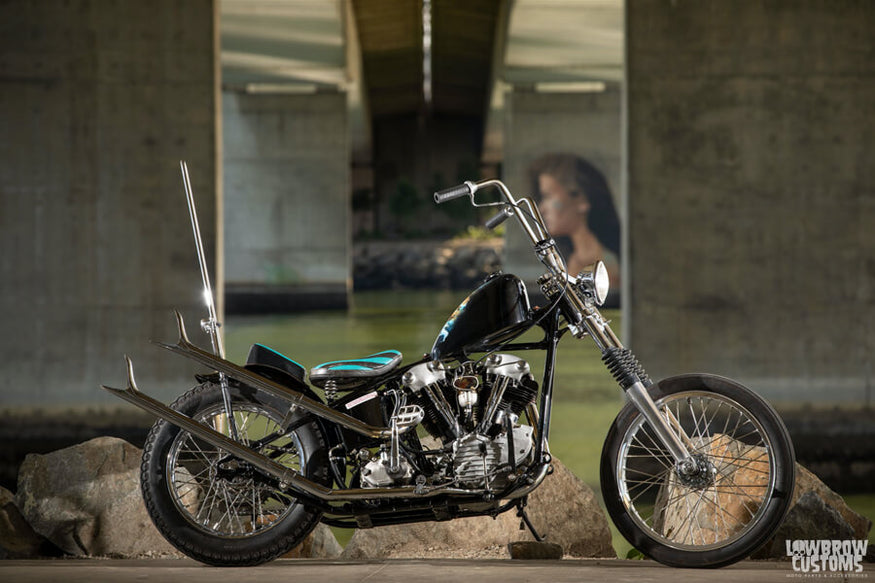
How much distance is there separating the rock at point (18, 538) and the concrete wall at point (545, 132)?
20131mm

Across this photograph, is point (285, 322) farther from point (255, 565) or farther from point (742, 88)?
point (255, 565)

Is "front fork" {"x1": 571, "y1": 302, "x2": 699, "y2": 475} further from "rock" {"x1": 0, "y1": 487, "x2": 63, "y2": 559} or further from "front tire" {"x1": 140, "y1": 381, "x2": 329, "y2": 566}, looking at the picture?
"rock" {"x1": 0, "y1": 487, "x2": 63, "y2": 559}

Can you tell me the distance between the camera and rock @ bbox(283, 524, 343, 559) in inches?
165

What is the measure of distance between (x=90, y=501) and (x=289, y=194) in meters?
20.8

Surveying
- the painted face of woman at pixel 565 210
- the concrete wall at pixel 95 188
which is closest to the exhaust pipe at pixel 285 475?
the concrete wall at pixel 95 188

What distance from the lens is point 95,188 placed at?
25.4 feet

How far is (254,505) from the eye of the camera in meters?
3.31

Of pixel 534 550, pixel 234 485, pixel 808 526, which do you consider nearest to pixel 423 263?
pixel 808 526

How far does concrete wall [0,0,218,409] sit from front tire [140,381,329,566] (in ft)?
15.1

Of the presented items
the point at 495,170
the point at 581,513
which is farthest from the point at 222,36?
the point at 495,170

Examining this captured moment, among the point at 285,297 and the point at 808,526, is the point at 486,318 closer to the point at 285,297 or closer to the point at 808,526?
the point at 808,526

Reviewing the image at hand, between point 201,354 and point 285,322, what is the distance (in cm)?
1638

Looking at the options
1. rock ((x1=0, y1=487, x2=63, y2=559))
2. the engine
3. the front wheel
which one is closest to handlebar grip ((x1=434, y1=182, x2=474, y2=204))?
the engine

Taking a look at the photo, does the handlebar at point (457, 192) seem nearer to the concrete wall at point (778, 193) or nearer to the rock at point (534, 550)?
the rock at point (534, 550)
